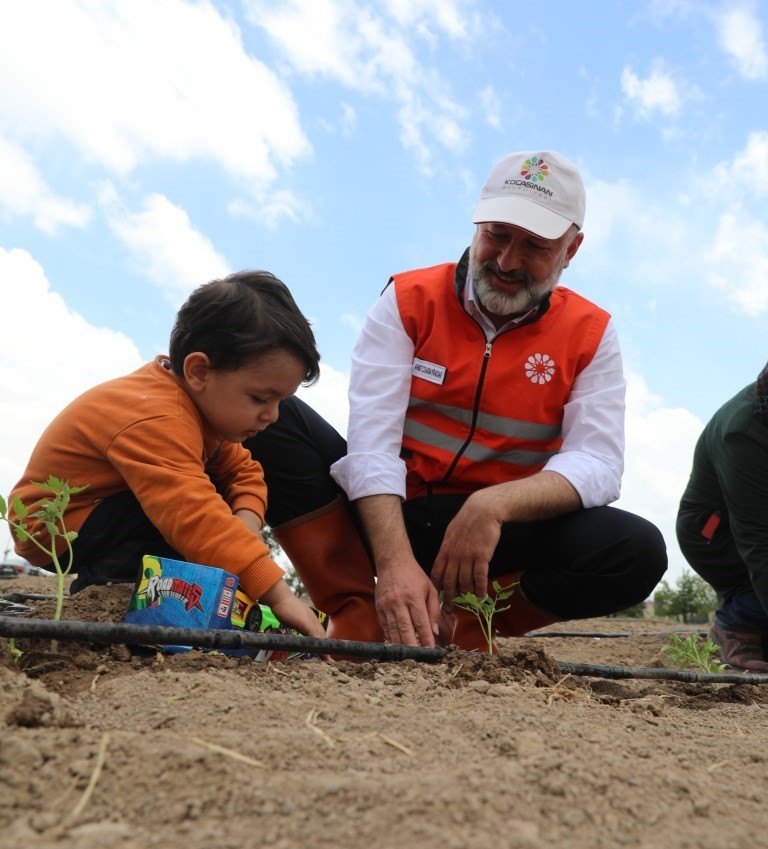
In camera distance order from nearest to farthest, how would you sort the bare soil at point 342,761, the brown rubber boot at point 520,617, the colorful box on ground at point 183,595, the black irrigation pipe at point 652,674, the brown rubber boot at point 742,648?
the bare soil at point 342,761 < the colorful box on ground at point 183,595 < the black irrigation pipe at point 652,674 < the brown rubber boot at point 520,617 < the brown rubber boot at point 742,648

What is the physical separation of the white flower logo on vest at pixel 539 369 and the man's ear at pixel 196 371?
3.91 ft

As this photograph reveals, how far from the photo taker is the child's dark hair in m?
2.69

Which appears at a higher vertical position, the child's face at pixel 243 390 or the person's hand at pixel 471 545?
the child's face at pixel 243 390

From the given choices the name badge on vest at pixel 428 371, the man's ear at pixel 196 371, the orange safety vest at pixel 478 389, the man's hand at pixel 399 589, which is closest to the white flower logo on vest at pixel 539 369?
the orange safety vest at pixel 478 389

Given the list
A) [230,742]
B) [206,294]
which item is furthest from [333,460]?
[230,742]

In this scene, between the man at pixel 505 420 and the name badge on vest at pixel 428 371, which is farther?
the name badge on vest at pixel 428 371

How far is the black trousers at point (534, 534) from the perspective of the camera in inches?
113

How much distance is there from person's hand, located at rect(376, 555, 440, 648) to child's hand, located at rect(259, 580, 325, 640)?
225 mm

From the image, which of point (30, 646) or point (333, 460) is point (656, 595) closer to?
point (333, 460)

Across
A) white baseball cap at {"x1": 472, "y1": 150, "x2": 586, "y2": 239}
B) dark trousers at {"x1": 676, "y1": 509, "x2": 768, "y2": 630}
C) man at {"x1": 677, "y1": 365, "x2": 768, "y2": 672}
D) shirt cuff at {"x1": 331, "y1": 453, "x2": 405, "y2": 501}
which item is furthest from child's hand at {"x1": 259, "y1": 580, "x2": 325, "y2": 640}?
dark trousers at {"x1": 676, "y1": 509, "x2": 768, "y2": 630}

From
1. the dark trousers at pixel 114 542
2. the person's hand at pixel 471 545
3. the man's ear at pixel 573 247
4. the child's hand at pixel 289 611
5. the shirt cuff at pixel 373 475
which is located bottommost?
the child's hand at pixel 289 611

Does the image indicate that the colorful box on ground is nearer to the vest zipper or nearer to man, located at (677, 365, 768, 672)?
the vest zipper

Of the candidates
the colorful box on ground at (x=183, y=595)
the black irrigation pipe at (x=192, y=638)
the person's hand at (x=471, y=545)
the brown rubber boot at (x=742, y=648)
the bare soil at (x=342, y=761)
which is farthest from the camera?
the brown rubber boot at (x=742, y=648)

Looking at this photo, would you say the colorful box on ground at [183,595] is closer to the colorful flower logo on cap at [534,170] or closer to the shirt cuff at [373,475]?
the shirt cuff at [373,475]
